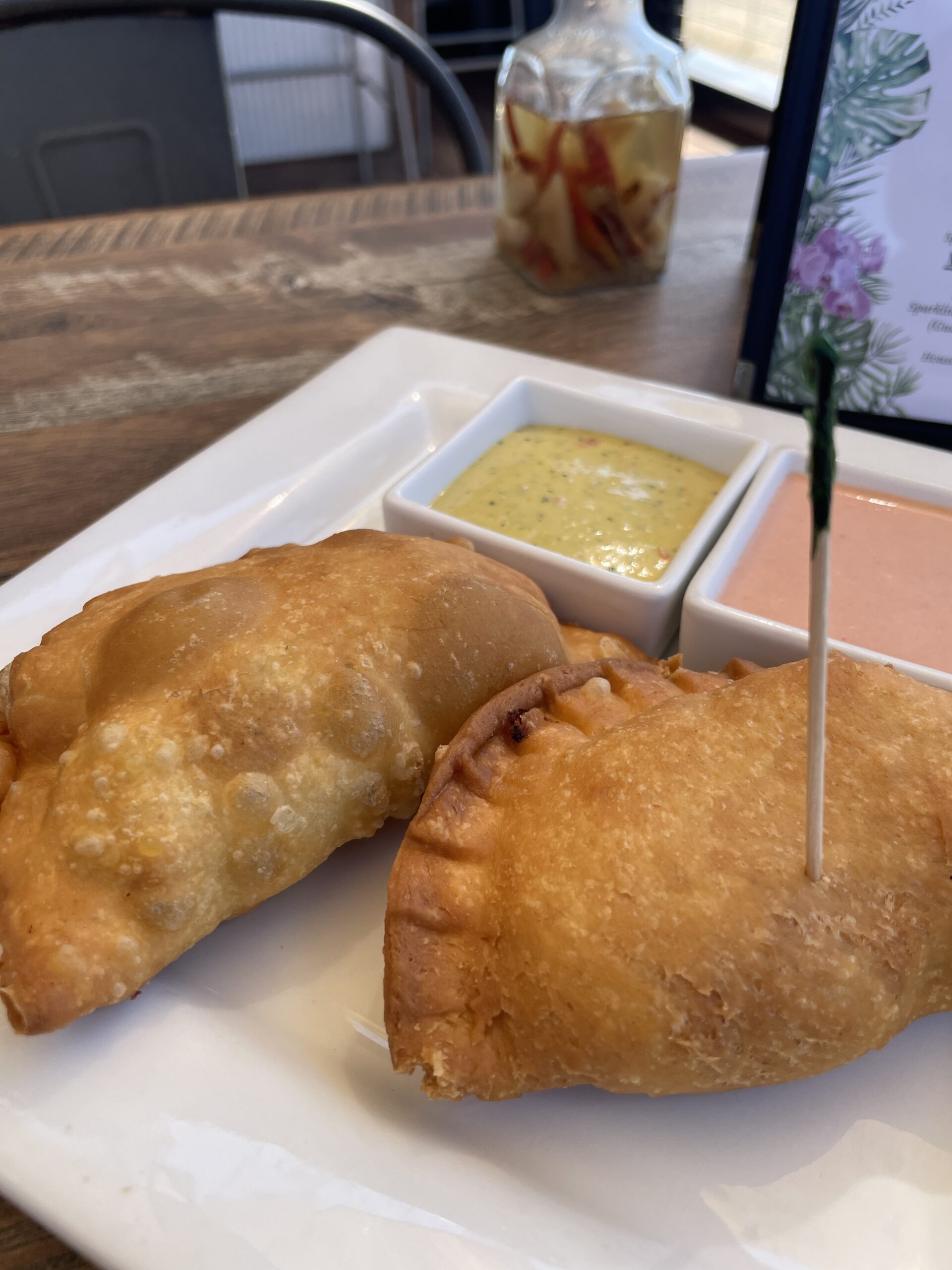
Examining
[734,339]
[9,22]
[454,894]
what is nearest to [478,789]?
[454,894]

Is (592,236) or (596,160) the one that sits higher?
(596,160)

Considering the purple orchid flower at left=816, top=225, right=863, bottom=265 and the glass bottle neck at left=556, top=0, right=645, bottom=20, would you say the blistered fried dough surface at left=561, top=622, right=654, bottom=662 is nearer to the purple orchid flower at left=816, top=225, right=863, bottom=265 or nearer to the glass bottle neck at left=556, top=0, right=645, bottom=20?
the purple orchid flower at left=816, top=225, right=863, bottom=265

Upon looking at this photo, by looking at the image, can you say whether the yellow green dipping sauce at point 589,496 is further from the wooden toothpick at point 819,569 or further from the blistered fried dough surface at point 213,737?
the wooden toothpick at point 819,569

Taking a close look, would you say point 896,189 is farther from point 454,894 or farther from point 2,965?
point 2,965

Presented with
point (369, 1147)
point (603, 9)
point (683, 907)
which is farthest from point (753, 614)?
point (603, 9)

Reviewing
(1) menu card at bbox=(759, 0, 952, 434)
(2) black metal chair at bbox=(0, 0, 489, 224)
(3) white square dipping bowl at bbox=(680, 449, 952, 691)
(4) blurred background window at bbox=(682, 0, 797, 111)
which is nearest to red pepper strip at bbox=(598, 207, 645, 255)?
(1) menu card at bbox=(759, 0, 952, 434)

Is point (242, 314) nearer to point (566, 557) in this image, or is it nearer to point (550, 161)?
point (550, 161)

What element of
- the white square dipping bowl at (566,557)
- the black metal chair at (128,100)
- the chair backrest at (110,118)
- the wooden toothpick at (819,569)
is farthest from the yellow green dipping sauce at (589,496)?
the chair backrest at (110,118)
